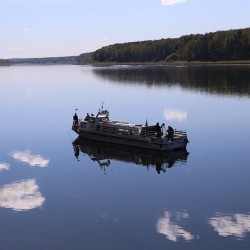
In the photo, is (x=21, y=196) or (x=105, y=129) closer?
(x=21, y=196)

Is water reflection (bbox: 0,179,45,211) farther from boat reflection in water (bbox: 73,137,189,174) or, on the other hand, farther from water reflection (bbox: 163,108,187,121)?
water reflection (bbox: 163,108,187,121)

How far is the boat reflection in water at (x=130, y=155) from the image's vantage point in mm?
50562

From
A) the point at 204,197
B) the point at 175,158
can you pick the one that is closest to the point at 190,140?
the point at 175,158

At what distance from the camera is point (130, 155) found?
5472 cm

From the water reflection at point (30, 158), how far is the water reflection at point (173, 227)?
2012 centimetres

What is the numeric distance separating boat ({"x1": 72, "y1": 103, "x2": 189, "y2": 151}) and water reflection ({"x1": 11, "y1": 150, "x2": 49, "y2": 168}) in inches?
444

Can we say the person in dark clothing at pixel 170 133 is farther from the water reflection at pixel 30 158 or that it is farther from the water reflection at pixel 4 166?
the water reflection at pixel 4 166

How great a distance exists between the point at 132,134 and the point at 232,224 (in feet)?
93.8

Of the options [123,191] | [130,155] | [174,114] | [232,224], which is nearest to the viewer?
[232,224]

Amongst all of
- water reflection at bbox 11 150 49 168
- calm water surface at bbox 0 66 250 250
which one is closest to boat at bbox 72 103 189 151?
calm water surface at bbox 0 66 250 250

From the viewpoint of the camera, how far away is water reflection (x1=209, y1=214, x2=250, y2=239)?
29688 millimetres

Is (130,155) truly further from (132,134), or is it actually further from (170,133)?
(170,133)

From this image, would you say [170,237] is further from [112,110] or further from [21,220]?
[112,110]

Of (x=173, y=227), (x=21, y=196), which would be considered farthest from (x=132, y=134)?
(x=173, y=227)
